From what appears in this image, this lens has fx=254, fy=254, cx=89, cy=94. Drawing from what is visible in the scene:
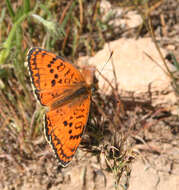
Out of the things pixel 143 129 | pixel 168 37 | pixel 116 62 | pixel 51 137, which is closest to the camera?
pixel 51 137

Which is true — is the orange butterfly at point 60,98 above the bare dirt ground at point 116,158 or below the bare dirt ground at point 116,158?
above

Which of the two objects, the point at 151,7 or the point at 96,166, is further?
the point at 151,7

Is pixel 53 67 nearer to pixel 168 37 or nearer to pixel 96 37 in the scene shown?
pixel 96 37

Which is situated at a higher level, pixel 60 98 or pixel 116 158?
pixel 60 98

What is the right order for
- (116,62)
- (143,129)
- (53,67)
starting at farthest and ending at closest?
(116,62), (143,129), (53,67)

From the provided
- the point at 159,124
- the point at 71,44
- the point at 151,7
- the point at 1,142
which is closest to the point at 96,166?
the point at 159,124

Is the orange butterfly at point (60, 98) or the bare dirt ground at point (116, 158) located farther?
the bare dirt ground at point (116, 158)

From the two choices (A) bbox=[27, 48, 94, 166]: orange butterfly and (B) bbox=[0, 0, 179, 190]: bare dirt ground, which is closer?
(A) bbox=[27, 48, 94, 166]: orange butterfly

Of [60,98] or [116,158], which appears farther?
[60,98]
